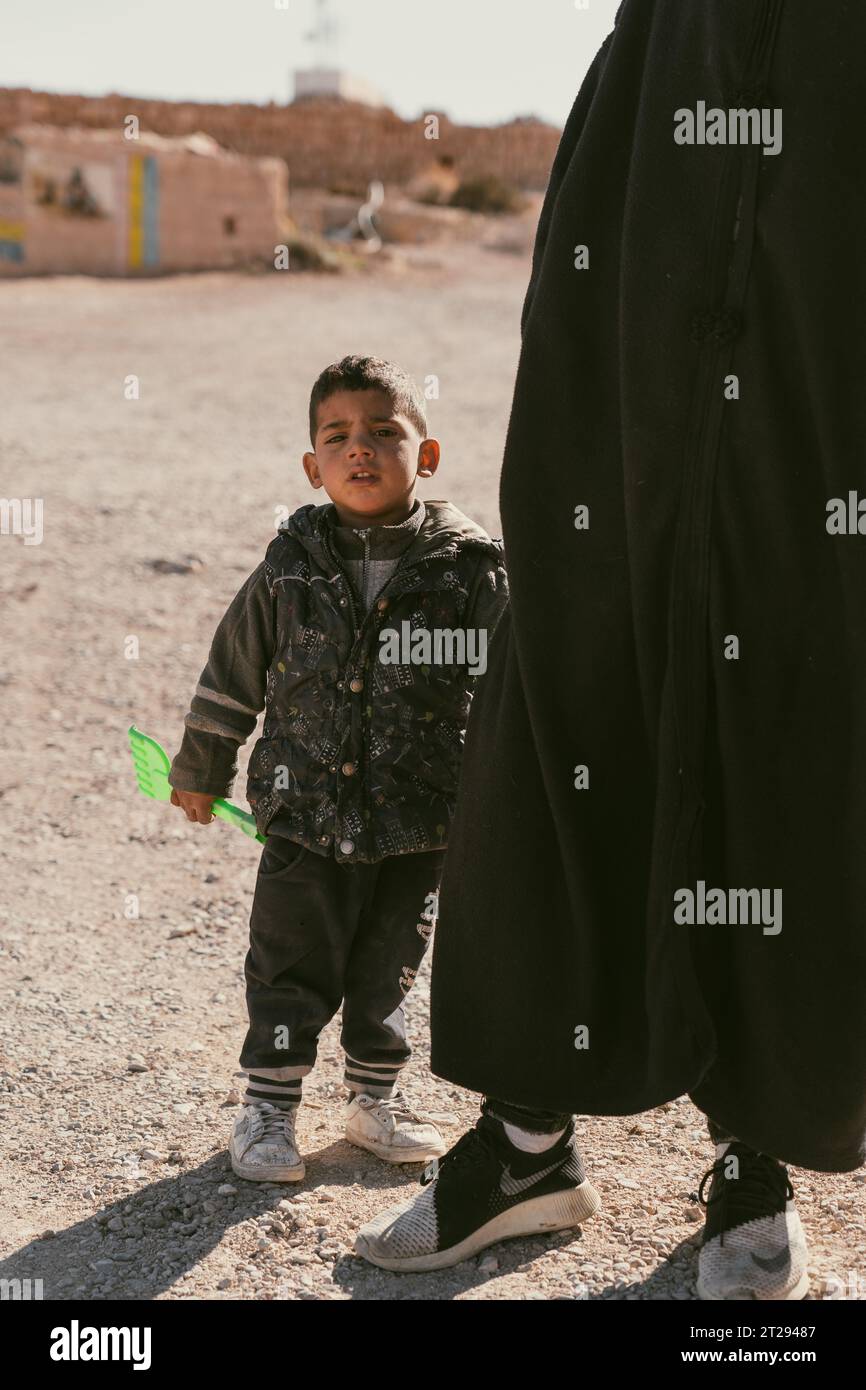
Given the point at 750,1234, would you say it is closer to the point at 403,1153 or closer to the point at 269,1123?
the point at 403,1153

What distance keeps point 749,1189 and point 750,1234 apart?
0.22ft

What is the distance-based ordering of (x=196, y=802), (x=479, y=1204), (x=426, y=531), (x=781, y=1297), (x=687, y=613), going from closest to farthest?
1. (x=687, y=613)
2. (x=781, y=1297)
3. (x=479, y=1204)
4. (x=426, y=531)
5. (x=196, y=802)

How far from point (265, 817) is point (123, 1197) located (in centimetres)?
71

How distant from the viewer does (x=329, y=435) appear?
113 inches

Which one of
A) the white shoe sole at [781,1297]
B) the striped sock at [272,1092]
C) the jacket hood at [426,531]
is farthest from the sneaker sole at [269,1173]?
the jacket hood at [426,531]

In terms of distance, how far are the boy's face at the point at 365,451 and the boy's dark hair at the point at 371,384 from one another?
1cm

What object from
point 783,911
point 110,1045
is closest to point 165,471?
point 110,1045

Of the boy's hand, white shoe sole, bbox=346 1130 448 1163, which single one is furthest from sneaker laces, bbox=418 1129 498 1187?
the boy's hand

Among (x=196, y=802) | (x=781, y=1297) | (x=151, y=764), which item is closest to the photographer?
(x=781, y=1297)

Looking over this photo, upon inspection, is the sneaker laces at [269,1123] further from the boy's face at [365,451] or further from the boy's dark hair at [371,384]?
the boy's dark hair at [371,384]

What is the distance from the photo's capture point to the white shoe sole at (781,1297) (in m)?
2.38

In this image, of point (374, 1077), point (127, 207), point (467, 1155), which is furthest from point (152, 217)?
point (467, 1155)

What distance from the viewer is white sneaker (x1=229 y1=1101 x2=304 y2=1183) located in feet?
9.32

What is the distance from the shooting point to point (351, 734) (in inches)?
113
